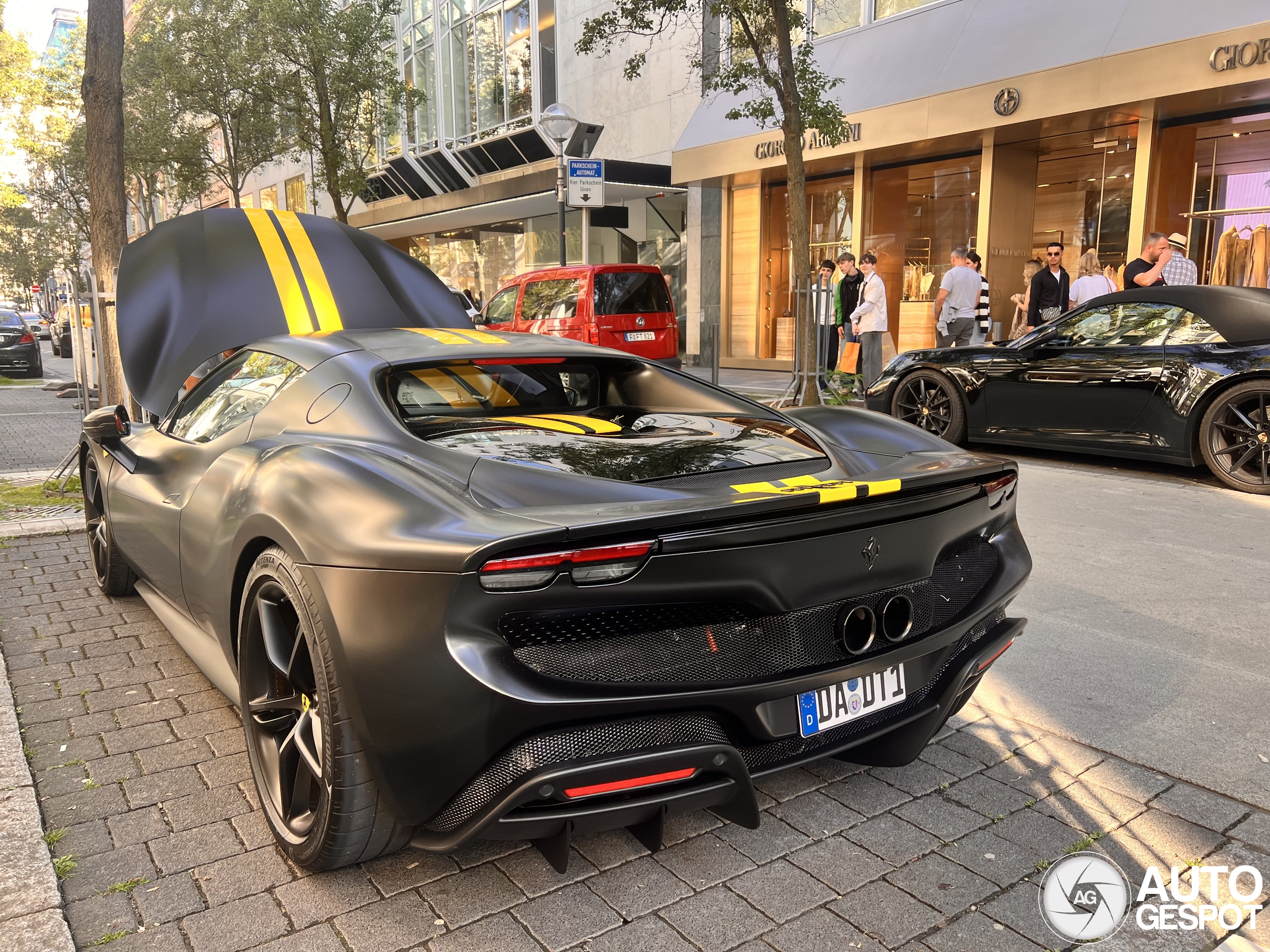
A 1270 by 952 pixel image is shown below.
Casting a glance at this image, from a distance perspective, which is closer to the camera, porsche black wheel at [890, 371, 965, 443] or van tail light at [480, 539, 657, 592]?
van tail light at [480, 539, 657, 592]

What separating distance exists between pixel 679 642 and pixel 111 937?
1.45 meters

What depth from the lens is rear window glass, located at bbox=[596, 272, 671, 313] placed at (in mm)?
13195

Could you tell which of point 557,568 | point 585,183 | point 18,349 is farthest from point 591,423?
point 18,349

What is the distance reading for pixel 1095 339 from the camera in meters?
8.09

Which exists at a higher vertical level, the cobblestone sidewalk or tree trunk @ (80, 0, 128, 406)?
tree trunk @ (80, 0, 128, 406)

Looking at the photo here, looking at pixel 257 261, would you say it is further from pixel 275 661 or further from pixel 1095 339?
pixel 1095 339

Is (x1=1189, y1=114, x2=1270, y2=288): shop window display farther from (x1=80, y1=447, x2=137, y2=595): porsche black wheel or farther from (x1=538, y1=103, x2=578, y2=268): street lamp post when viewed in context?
(x1=80, y1=447, x2=137, y2=595): porsche black wheel

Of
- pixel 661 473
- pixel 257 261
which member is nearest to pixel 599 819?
pixel 661 473

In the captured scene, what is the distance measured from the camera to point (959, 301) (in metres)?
12.0

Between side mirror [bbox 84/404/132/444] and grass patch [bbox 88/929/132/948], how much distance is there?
2.36 meters

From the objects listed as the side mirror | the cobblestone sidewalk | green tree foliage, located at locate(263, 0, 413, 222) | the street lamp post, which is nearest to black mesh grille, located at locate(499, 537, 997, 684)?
the cobblestone sidewalk

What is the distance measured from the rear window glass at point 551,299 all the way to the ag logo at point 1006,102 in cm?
628

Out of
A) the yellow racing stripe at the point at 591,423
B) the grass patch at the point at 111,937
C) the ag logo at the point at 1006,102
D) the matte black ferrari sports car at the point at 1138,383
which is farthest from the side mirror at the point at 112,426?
the ag logo at the point at 1006,102

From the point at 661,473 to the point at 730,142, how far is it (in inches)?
660
